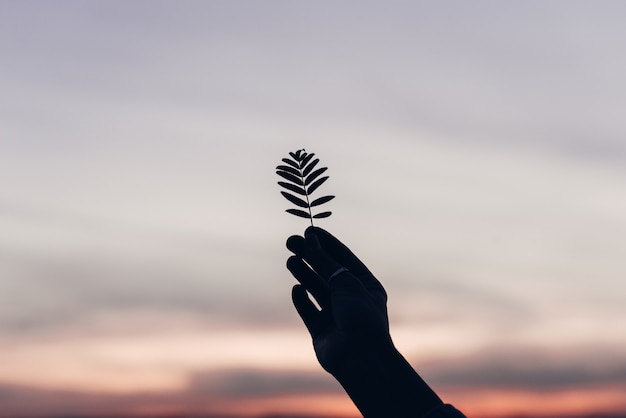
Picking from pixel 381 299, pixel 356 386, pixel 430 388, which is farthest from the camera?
pixel 381 299

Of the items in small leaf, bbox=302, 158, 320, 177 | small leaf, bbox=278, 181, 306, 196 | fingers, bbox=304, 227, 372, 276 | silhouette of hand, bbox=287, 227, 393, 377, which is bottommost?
silhouette of hand, bbox=287, 227, 393, 377

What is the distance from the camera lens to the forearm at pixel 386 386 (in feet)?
30.9

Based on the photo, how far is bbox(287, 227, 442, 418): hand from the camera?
31.9 feet

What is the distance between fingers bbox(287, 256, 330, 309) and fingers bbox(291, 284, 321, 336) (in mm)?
121

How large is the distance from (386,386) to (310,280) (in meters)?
2.57

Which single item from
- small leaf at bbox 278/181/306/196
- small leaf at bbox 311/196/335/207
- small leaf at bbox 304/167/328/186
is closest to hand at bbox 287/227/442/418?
small leaf at bbox 311/196/335/207

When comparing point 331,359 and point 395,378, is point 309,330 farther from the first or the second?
point 395,378

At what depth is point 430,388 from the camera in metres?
9.48

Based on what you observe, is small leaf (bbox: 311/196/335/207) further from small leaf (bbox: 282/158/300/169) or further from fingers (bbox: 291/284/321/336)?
fingers (bbox: 291/284/321/336)

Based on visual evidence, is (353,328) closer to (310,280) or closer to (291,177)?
(310,280)

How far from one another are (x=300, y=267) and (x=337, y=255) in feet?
2.19

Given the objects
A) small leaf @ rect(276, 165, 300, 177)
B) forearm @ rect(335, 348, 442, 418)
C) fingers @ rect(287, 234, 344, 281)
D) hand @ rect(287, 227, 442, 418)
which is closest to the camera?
forearm @ rect(335, 348, 442, 418)

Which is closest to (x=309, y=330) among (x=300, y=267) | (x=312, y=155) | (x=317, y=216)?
(x=300, y=267)

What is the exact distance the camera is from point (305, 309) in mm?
11711
